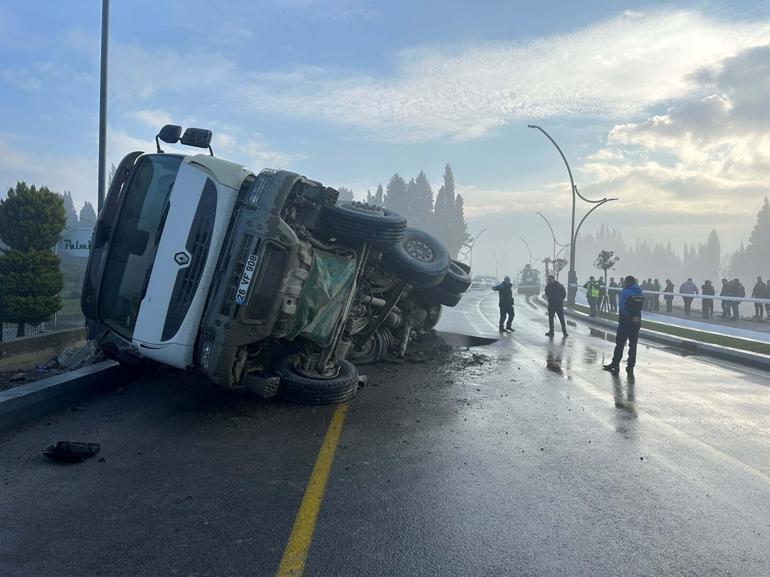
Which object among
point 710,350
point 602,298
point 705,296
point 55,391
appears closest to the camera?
point 55,391

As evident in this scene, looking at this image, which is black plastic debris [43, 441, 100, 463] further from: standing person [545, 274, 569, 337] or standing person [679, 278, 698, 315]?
standing person [679, 278, 698, 315]

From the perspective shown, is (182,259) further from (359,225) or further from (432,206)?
(432,206)

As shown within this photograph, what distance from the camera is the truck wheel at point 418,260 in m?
7.59

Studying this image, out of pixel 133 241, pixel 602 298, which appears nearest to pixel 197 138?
pixel 133 241

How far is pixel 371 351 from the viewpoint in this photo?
885 centimetres

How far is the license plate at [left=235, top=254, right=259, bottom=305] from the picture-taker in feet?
15.7

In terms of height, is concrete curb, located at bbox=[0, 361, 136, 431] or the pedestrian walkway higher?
the pedestrian walkway

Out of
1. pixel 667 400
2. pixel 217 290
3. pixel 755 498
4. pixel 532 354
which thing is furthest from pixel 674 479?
pixel 532 354

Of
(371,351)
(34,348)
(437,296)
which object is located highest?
(437,296)

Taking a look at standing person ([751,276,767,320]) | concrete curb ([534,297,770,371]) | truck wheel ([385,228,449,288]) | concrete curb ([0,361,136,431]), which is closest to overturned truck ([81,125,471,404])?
concrete curb ([0,361,136,431])

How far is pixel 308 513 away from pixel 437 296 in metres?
6.55

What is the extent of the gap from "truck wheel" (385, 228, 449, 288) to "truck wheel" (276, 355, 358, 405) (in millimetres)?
2080

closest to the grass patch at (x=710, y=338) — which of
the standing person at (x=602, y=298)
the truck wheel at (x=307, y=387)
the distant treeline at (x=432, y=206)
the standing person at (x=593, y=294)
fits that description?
the standing person at (x=593, y=294)

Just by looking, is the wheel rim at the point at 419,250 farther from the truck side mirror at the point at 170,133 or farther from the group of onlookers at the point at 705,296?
the group of onlookers at the point at 705,296
